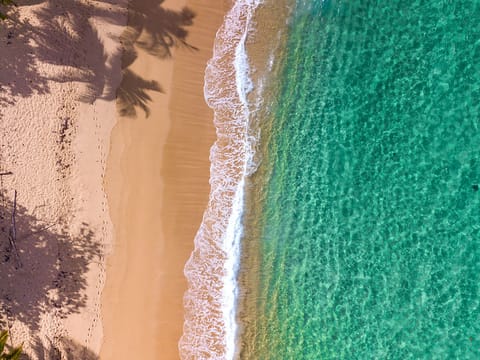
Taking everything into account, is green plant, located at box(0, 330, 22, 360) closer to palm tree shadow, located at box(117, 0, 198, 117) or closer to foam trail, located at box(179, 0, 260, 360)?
foam trail, located at box(179, 0, 260, 360)

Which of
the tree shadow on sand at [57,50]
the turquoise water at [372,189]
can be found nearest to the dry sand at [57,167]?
the tree shadow on sand at [57,50]

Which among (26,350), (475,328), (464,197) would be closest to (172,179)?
(26,350)

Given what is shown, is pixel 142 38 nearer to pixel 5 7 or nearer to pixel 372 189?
pixel 5 7

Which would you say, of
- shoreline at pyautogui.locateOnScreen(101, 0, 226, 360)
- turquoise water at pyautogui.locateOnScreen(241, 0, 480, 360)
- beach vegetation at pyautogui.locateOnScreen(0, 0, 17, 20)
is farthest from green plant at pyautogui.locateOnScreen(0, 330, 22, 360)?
beach vegetation at pyautogui.locateOnScreen(0, 0, 17, 20)

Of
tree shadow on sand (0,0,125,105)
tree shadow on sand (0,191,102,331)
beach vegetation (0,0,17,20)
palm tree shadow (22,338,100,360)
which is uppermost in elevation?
beach vegetation (0,0,17,20)

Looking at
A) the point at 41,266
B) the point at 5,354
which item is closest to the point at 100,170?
the point at 41,266

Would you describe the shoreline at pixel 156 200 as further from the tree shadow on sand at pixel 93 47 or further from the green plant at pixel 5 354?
the green plant at pixel 5 354

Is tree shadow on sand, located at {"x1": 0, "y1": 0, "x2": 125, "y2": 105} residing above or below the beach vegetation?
below

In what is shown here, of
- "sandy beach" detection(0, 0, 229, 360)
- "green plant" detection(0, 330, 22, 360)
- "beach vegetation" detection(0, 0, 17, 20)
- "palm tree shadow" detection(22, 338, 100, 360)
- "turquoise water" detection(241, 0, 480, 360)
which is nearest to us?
"green plant" detection(0, 330, 22, 360)

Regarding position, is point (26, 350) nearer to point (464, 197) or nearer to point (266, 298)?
point (266, 298)
